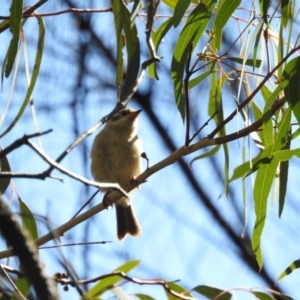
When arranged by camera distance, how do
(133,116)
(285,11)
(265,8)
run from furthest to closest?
(133,116)
(285,11)
(265,8)

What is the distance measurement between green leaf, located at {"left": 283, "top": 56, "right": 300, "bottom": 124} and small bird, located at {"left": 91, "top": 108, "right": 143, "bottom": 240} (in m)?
1.86

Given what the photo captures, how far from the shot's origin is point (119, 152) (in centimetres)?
446

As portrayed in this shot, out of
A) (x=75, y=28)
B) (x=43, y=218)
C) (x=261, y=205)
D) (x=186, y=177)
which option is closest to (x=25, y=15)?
(x=261, y=205)

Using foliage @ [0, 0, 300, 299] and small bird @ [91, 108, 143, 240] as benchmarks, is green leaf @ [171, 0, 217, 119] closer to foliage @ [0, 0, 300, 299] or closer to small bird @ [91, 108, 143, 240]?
foliage @ [0, 0, 300, 299]

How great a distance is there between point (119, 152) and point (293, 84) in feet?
7.27

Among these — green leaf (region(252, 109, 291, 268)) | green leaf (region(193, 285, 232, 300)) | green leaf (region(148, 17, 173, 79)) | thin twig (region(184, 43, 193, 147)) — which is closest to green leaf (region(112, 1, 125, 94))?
green leaf (region(148, 17, 173, 79))

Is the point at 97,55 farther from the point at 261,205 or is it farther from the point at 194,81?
the point at 261,205

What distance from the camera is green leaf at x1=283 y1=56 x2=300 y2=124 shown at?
2326mm

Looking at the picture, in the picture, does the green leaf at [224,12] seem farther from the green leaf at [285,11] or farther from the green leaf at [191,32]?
the green leaf at [285,11]

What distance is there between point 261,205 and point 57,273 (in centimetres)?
79

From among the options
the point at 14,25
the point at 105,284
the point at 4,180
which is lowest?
the point at 105,284

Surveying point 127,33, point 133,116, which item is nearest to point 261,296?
point 127,33

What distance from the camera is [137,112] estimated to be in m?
4.76

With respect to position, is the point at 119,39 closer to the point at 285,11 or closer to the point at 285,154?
the point at 285,11
